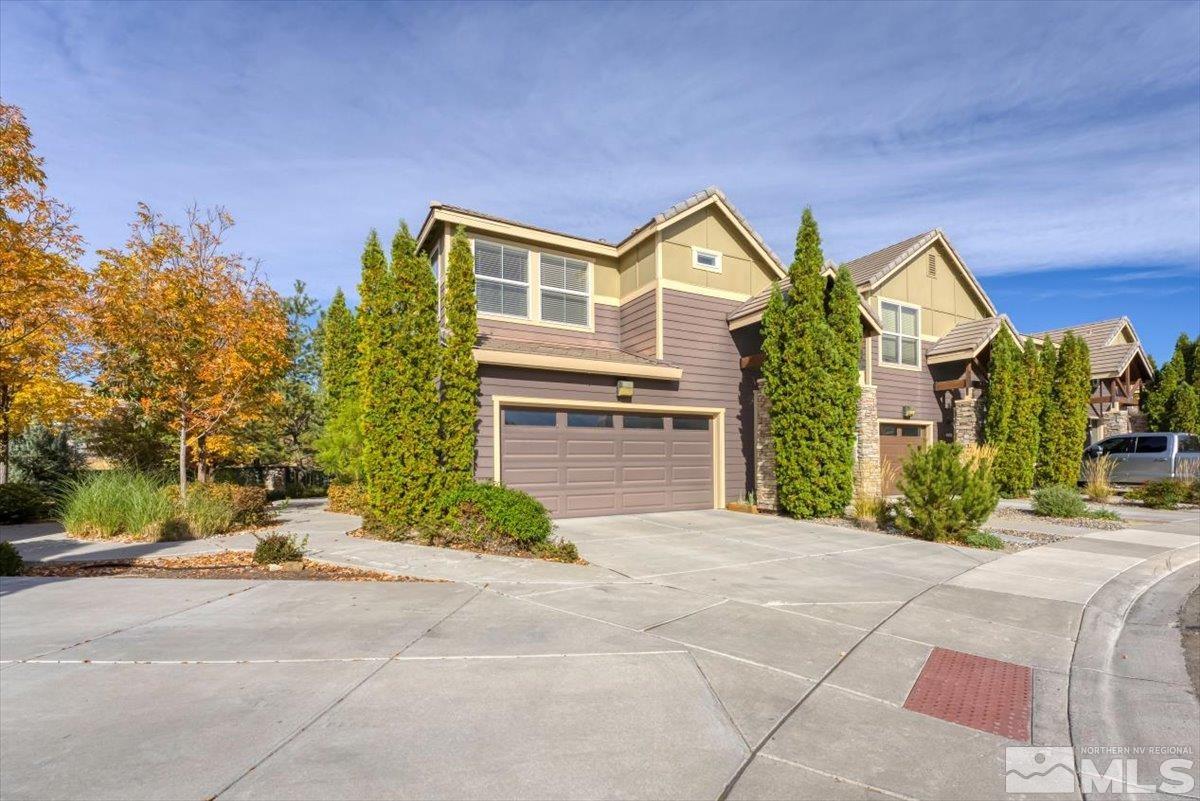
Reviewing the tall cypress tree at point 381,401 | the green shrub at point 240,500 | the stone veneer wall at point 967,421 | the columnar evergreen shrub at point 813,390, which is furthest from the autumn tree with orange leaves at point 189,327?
the stone veneer wall at point 967,421

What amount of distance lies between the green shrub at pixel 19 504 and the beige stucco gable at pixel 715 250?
46.4 ft

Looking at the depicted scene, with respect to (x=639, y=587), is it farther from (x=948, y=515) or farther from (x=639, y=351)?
(x=639, y=351)

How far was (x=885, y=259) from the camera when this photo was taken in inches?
754

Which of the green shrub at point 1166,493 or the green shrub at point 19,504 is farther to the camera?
the green shrub at point 1166,493

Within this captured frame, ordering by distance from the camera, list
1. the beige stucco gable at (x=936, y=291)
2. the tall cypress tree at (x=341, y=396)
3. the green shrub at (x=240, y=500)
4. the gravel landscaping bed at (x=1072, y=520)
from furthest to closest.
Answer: the beige stucco gable at (x=936, y=291) → the tall cypress tree at (x=341, y=396) → the gravel landscaping bed at (x=1072, y=520) → the green shrub at (x=240, y=500)

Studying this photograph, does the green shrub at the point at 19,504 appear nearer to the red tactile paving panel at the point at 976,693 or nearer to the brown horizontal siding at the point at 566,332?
the brown horizontal siding at the point at 566,332

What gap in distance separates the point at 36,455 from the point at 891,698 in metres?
23.4

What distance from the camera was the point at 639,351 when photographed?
14.3 m

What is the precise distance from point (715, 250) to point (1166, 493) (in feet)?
40.2

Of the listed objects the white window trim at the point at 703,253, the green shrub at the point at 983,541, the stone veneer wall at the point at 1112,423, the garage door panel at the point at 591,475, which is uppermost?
the white window trim at the point at 703,253

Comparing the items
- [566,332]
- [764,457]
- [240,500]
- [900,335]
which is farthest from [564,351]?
[900,335]

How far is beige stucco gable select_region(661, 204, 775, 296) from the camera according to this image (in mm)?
14180

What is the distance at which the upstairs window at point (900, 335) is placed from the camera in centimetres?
1838

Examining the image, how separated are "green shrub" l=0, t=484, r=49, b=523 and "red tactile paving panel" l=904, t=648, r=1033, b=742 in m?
16.3
